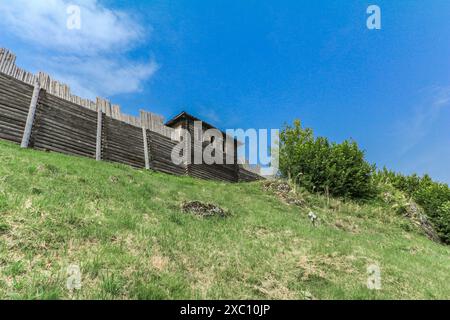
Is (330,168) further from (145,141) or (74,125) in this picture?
(74,125)

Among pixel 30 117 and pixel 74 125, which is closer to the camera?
pixel 30 117

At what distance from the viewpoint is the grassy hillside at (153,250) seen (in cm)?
488

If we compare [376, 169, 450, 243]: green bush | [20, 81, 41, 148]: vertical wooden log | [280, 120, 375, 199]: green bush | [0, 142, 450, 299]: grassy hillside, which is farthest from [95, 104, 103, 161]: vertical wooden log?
[376, 169, 450, 243]: green bush

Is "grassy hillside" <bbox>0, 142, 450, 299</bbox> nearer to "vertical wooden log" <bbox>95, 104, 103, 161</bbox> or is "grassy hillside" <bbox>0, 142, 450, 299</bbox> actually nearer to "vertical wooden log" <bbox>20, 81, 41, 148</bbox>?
"vertical wooden log" <bbox>20, 81, 41, 148</bbox>

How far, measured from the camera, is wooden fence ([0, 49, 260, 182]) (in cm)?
1445

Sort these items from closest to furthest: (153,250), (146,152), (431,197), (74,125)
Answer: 1. (153,250)
2. (74,125)
3. (146,152)
4. (431,197)

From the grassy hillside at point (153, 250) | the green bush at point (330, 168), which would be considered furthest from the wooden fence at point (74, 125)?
the green bush at point (330, 168)

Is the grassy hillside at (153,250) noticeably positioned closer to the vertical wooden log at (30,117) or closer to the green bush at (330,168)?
the vertical wooden log at (30,117)

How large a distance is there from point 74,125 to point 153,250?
12770 millimetres

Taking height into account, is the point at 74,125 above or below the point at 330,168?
above

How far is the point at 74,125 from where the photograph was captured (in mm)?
16625

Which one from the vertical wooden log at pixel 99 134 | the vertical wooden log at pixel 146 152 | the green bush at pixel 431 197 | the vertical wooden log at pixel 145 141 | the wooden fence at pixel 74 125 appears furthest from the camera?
the green bush at pixel 431 197

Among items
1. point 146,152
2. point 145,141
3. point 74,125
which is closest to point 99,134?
point 74,125

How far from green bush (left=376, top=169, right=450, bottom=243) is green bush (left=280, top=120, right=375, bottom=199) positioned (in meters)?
5.09
